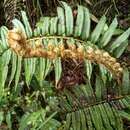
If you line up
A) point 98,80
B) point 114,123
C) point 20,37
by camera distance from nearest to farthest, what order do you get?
point 20,37
point 114,123
point 98,80

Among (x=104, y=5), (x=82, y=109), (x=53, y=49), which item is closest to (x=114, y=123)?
(x=82, y=109)

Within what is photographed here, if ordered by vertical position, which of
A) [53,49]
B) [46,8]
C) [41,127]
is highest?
[46,8]

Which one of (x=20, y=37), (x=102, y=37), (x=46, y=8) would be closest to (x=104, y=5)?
(x=46, y=8)

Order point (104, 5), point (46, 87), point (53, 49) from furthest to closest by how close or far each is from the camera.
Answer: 1. point (104, 5)
2. point (46, 87)
3. point (53, 49)

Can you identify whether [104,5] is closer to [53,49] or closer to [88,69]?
[88,69]

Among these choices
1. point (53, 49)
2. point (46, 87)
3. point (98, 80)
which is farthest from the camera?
point (46, 87)

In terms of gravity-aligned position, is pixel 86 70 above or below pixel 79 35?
below

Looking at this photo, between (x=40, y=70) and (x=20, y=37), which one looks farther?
(x=40, y=70)

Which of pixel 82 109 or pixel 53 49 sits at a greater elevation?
pixel 53 49

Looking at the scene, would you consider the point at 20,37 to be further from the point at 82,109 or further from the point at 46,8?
the point at 46,8
